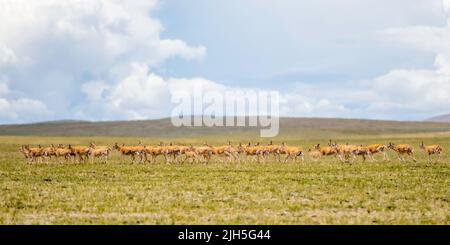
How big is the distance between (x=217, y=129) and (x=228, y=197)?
5184 inches

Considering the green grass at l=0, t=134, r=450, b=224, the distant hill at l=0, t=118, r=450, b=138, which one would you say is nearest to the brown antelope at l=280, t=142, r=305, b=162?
the green grass at l=0, t=134, r=450, b=224

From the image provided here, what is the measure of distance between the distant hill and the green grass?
10360cm

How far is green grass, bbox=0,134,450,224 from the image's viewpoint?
16828 mm

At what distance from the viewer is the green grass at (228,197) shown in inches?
663

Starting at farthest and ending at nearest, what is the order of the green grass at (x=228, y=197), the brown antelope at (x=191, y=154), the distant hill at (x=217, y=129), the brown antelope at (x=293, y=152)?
the distant hill at (x=217, y=129)
the brown antelope at (x=293, y=152)
the brown antelope at (x=191, y=154)
the green grass at (x=228, y=197)

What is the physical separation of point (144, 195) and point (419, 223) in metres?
10.1

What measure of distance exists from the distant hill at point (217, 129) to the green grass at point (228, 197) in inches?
4079

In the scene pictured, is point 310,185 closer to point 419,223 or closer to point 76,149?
point 419,223

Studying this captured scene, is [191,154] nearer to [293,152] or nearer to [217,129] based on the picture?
[293,152]

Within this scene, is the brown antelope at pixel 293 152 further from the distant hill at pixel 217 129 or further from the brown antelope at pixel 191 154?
the distant hill at pixel 217 129

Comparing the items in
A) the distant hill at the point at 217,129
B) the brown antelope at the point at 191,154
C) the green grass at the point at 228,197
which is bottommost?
the green grass at the point at 228,197

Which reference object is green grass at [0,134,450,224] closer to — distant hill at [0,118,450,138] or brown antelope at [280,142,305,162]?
brown antelope at [280,142,305,162]

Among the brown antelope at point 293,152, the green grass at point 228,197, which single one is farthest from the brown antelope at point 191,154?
the green grass at point 228,197

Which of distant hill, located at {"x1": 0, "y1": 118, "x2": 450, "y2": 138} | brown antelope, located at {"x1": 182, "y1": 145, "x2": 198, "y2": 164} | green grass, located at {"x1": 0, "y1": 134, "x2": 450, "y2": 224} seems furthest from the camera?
distant hill, located at {"x1": 0, "y1": 118, "x2": 450, "y2": 138}
